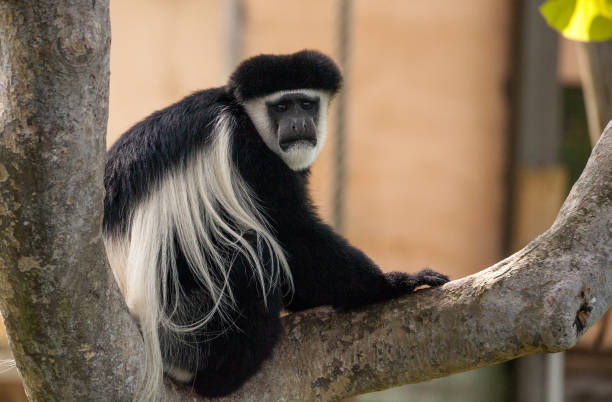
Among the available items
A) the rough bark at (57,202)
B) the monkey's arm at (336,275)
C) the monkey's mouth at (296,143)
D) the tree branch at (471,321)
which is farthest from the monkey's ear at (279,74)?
the rough bark at (57,202)

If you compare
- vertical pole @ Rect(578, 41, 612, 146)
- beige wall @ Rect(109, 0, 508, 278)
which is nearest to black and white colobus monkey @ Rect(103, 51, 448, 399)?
vertical pole @ Rect(578, 41, 612, 146)

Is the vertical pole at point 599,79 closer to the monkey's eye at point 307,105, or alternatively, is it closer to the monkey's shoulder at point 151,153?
the monkey's eye at point 307,105

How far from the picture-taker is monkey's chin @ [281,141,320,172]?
216 cm

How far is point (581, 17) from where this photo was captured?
1.94m

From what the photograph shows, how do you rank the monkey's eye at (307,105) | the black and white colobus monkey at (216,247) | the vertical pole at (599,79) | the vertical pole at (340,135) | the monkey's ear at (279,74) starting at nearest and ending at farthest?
the black and white colobus monkey at (216,247) < the monkey's ear at (279,74) < the monkey's eye at (307,105) < the vertical pole at (599,79) < the vertical pole at (340,135)

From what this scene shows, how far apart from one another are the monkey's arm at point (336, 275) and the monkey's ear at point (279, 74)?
0.47 meters

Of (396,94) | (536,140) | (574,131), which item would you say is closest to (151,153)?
(396,94)

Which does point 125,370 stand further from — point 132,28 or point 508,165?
point 508,165

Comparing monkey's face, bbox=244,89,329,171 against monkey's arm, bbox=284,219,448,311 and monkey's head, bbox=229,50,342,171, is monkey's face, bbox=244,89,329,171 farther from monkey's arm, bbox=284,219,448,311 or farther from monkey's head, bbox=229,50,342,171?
monkey's arm, bbox=284,219,448,311

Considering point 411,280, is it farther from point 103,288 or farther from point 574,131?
point 574,131

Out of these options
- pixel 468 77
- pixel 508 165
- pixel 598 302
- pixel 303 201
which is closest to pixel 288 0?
pixel 468 77

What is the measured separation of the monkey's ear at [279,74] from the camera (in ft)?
6.97

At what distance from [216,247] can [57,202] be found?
65 cm

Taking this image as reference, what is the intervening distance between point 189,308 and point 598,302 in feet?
3.01
